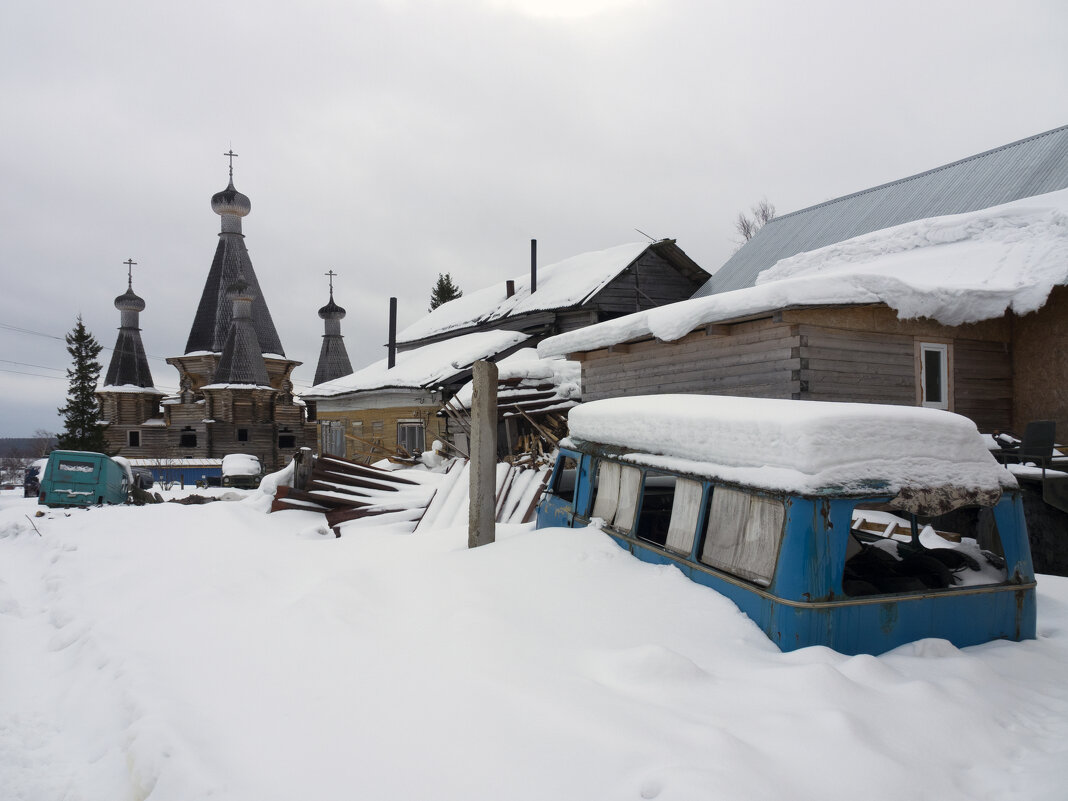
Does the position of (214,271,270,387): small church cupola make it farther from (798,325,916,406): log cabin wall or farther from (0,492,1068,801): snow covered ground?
(798,325,916,406): log cabin wall

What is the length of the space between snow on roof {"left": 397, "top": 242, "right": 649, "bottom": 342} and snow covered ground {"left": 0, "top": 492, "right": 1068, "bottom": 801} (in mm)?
17112

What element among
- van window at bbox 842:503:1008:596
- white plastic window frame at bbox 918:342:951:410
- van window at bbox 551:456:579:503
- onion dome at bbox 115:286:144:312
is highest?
onion dome at bbox 115:286:144:312

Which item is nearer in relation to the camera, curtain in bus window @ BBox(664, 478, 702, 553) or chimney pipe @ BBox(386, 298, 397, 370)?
curtain in bus window @ BBox(664, 478, 702, 553)

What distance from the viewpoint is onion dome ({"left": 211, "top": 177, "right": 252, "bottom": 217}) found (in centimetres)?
4556

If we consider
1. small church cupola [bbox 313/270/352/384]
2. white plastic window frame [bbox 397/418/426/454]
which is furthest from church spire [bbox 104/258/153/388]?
white plastic window frame [bbox 397/418/426/454]

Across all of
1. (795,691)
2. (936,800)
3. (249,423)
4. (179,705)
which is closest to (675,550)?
(795,691)

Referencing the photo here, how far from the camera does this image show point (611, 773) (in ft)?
9.20

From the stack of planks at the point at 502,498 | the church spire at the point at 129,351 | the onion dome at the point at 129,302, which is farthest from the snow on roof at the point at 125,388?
the stack of planks at the point at 502,498

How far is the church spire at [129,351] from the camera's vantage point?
4288cm

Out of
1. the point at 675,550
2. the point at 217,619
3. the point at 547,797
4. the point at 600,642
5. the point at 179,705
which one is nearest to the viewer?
the point at 547,797

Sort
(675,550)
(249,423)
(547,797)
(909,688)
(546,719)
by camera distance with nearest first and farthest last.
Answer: (547,797) → (546,719) → (909,688) → (675,550) → (249,423)

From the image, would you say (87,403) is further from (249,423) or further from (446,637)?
(446,637)

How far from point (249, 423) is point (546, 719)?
41.1m

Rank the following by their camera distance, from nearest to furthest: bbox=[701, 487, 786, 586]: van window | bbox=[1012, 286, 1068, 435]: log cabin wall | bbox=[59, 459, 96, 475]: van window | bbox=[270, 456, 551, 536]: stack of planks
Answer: bbox=[701, 487, 786, 586]: van window
bbox=[270, 456, 551, 536]: stack of planks
bbox=[1012, 286, 1068, 435]: log cabin wall
bbox=[59, 459, 96, 475]: van window
